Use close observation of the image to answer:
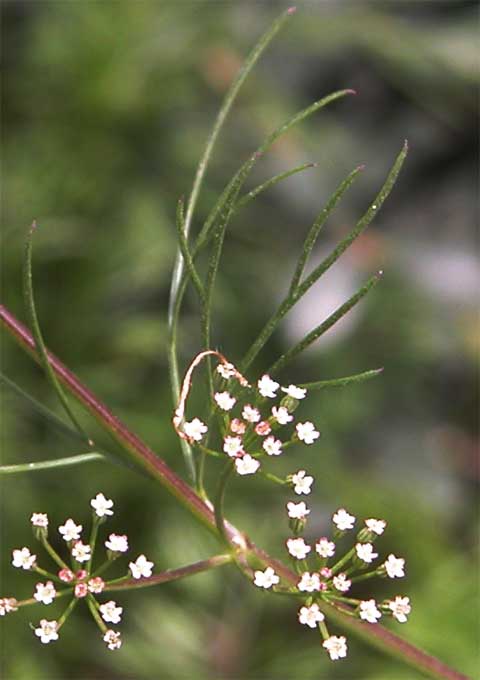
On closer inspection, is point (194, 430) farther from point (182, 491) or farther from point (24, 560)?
point (24, 560)

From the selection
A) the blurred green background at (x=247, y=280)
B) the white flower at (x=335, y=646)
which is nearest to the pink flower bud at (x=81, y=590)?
the white flower at (x=335, y=646)

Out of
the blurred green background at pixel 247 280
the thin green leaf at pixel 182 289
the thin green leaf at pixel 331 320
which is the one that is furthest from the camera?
the blurred green background at pixel 247 280

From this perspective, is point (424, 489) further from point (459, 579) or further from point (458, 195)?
point (458, 195)

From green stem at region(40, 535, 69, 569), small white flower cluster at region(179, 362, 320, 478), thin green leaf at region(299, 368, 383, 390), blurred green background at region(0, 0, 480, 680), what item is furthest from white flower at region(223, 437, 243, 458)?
blurred green background at region(0, 0, 480, 680)

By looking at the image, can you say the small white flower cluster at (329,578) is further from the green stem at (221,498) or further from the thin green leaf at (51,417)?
the thin green leaf at (51,417)

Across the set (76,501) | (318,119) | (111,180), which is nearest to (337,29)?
(318,119)

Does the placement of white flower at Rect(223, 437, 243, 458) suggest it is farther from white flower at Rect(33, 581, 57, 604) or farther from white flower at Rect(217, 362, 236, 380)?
white flower at Rect(33, 581, 57, 604)
